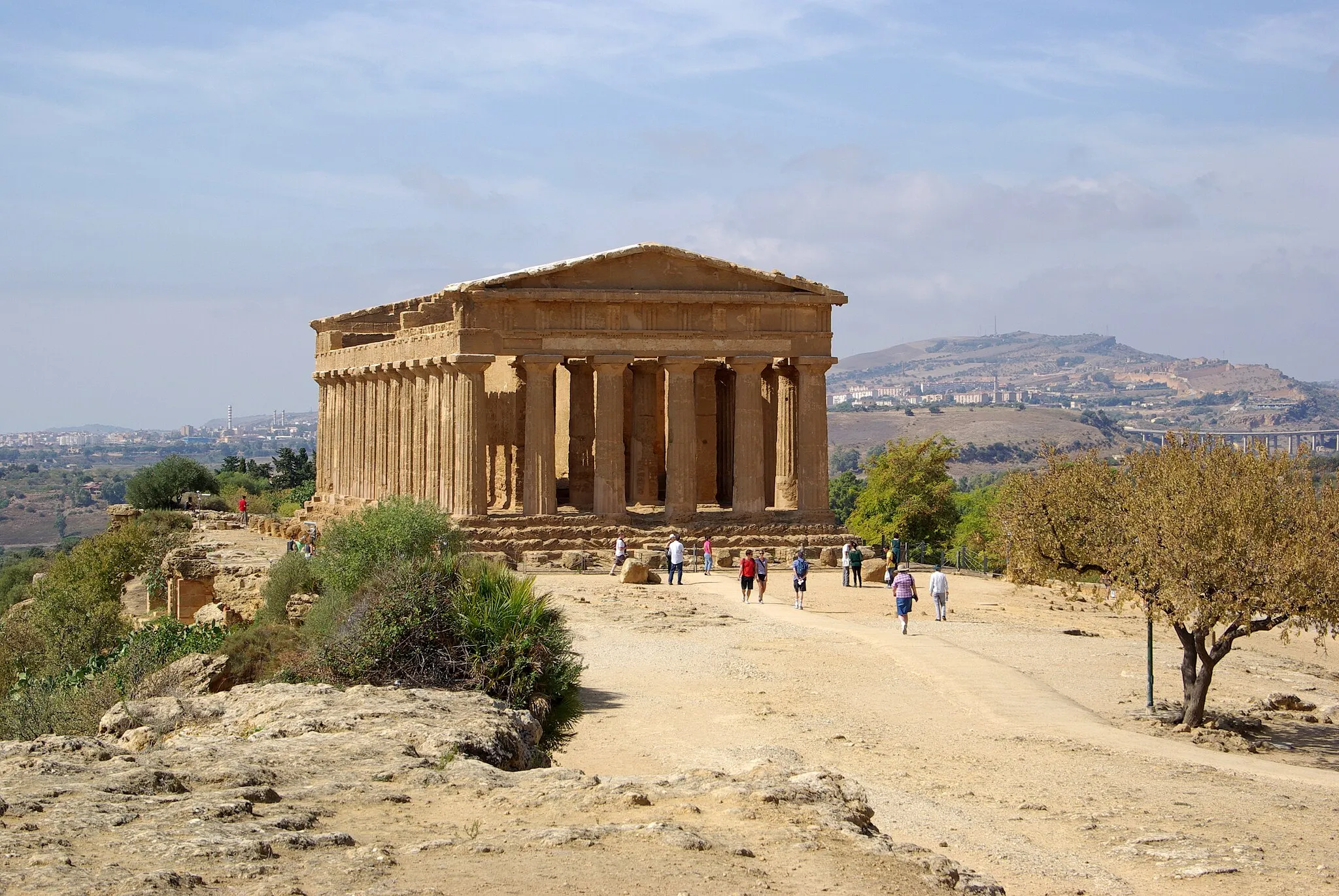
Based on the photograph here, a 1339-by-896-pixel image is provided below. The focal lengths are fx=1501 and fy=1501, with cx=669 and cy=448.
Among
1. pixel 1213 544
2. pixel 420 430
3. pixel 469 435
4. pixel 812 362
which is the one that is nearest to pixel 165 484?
pixel 420 430

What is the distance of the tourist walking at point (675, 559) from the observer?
120 ft

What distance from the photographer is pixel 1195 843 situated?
1538 cm

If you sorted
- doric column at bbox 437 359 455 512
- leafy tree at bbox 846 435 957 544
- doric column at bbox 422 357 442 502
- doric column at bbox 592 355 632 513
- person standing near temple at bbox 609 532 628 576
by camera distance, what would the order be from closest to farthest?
person standing near temple at bbox 609 532 628 576, doric column at bbox 437 359 455 512, doric column at bbox 592 355 632 513, doric column at bbox 422 357 442 502, leafy tree at bbox 846 435 957 544

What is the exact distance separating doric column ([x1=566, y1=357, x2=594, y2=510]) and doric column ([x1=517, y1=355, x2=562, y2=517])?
A: 4.12 metres

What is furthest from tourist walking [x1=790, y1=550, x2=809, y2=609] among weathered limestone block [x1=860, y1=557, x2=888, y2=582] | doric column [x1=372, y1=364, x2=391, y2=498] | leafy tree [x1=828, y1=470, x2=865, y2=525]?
leafy tree [x1=828, y1=470, x2=865, y2=525]

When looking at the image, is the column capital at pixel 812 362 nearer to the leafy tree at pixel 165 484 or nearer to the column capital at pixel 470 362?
the column capital at pixel 470 362

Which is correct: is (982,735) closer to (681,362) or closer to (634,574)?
(634,574)

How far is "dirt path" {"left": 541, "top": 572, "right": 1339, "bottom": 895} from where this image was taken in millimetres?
15094

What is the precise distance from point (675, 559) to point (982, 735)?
54.5 ft

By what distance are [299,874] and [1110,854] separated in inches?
348

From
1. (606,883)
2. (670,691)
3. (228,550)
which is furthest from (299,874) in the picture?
(228,550)

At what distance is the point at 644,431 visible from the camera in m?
46.3

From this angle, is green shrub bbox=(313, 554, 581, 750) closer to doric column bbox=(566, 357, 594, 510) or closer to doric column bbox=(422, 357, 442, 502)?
doric column bbox=(422, 357, 442, 502)

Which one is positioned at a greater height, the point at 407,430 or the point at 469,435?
the point at 407,430
